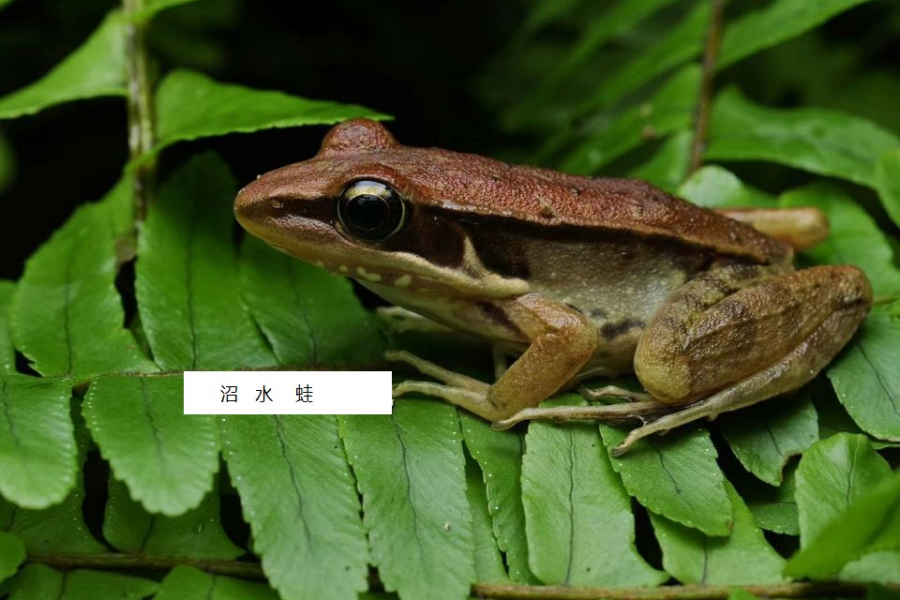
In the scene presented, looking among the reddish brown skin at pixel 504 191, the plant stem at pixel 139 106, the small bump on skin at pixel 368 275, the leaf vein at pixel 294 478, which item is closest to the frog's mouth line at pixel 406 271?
the small bump on skin at pixel 368 275

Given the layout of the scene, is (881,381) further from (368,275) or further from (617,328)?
(368,275)

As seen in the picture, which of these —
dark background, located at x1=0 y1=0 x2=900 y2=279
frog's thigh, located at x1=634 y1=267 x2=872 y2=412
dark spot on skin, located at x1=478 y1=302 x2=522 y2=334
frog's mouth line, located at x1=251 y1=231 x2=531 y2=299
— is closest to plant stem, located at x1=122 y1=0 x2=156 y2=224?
dark background, located at x1=0 y1=0 x2=900 y2=279

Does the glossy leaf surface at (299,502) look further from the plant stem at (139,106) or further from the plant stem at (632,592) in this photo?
the plant stem at (139,106)

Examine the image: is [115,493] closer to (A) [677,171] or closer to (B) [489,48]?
(A) [677,171]

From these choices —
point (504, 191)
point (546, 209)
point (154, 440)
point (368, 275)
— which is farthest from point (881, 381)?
point (154, 440)

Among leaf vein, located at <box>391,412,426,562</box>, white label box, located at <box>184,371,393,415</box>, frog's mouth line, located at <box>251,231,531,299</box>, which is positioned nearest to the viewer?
leaf vein, located at <box>391,412,426,562</box>

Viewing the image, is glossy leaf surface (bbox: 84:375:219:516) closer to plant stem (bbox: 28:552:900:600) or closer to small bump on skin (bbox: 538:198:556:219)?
plant stem (bbox: 28:552:900:600)

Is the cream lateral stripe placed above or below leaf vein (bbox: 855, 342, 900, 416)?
above
